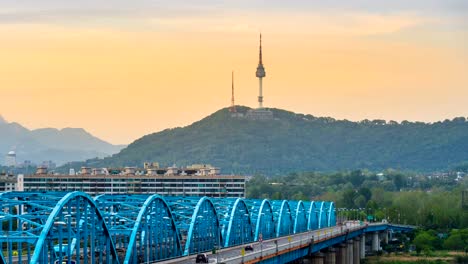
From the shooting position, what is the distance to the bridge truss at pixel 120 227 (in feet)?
260

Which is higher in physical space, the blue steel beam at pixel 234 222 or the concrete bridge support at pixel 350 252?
the blue steel beam at pixel 234 222

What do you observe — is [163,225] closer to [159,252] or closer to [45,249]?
[159,252]

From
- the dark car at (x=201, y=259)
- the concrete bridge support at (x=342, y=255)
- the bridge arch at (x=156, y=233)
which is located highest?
the bridge arch at (x=156, y=233)

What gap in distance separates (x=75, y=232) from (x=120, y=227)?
14.9 meters

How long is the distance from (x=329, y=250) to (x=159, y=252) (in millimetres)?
73066

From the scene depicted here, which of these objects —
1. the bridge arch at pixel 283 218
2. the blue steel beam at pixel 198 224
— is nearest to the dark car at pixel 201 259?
the blue steel beam at pixel 198 224

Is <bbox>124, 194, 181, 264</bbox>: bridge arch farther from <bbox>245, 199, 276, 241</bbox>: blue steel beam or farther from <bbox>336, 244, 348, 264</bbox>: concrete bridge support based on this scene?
<bbox>336, 244, 348, 264</bbox>: concrete bridge support

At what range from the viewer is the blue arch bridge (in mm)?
80250

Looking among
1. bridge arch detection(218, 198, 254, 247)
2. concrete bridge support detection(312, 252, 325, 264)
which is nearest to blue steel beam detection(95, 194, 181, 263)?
bridge arch detection(218, 198, 254, 247)

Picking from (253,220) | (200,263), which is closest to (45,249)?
(200,263)

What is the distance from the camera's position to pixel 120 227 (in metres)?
99.8

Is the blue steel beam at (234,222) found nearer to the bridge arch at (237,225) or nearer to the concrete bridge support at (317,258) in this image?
the bridge arch at (237,225)

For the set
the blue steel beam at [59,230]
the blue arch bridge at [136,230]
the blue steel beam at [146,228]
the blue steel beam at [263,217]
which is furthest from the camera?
the blue steel beam at [263,217]

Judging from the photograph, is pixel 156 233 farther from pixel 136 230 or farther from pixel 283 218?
pixel 283 218
